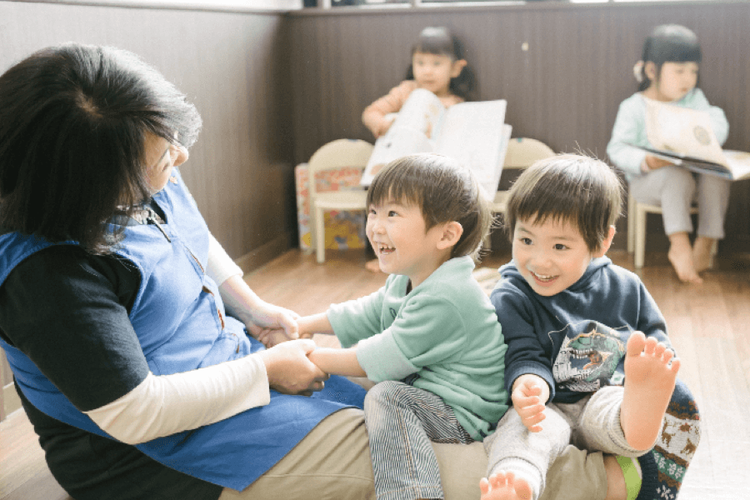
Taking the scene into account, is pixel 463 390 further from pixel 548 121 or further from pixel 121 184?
pixel 548 121

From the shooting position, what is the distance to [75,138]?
3.03ft

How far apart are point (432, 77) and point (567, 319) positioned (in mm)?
2383

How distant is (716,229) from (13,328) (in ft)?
9.36

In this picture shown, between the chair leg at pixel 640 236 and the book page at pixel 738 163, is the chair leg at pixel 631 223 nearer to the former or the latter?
the chair leg at pixel 640 236

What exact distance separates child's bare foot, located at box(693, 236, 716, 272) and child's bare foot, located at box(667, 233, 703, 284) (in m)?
0.06

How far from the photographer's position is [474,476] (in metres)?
1.13

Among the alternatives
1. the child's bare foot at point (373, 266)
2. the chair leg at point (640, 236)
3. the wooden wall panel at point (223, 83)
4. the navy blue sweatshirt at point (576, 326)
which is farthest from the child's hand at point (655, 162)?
the navy blue sweatshirt at point (576, 326)

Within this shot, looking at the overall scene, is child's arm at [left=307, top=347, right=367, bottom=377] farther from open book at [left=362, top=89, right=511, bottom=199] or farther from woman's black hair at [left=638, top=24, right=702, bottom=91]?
woman's black hair at [left=638, top=24, right=702, bottom=91]

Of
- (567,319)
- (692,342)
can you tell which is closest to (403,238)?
(567,319)

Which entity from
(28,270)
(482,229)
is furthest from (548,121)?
(28,270)

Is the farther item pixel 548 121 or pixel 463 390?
pixel 548 121

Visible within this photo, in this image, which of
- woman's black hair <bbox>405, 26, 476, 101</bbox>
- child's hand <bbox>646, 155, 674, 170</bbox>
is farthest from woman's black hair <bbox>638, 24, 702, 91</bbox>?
woman's black hair <bbox>405, 26, 476, 101</bbox>

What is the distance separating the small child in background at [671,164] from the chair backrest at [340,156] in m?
1.14

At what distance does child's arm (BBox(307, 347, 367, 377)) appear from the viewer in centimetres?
126
